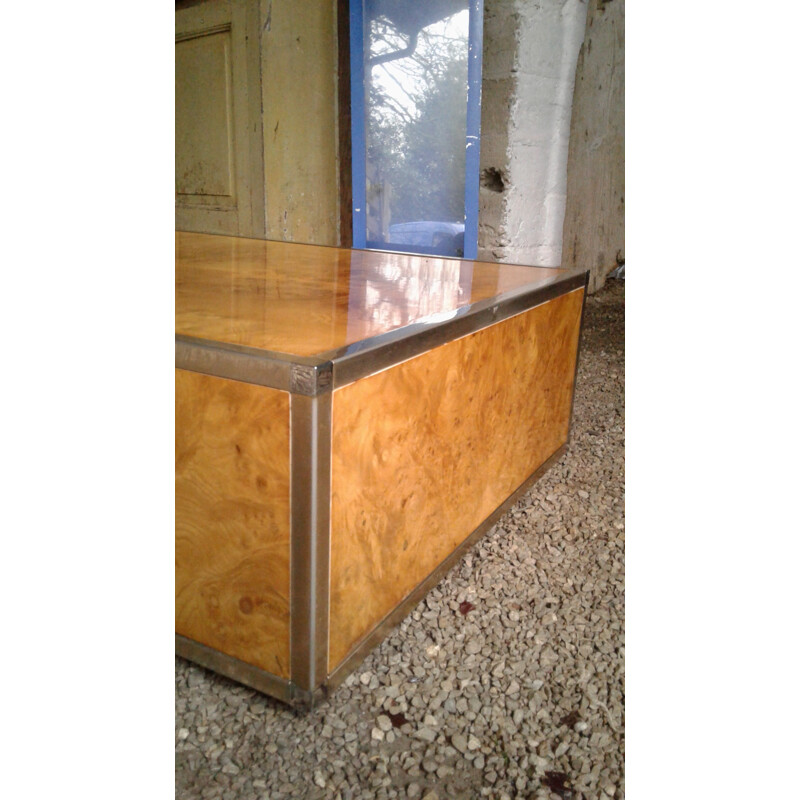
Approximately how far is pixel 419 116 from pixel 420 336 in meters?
2.62

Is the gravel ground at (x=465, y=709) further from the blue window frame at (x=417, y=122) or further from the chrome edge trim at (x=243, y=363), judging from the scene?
the blue window frame at (x=417, y=122)

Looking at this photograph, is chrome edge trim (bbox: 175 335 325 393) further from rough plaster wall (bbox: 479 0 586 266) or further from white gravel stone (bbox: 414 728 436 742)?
rough plaster wall (bbox: 479 0 586 266)

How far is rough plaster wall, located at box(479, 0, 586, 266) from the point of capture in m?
3.15

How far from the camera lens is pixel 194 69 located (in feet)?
12.7

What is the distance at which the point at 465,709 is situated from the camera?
46.1 inches

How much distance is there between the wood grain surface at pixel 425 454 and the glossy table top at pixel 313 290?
93mm

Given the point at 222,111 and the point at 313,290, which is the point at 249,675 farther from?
the point at 222,111

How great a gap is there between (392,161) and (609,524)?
2438 mm

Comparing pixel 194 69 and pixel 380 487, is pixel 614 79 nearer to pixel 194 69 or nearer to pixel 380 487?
pixel 194 69

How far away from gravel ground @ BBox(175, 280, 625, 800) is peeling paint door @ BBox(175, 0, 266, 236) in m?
2.81

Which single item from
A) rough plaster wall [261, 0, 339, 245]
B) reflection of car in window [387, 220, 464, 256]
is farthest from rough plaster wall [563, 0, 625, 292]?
rough plaster wall [261, 0, 339, 245]

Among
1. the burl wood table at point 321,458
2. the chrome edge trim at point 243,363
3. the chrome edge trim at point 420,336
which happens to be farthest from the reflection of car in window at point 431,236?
the chrome edge trim at point 243,363

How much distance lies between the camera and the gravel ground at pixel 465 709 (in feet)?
3.39

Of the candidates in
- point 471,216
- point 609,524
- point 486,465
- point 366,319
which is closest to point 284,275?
point 366,319
